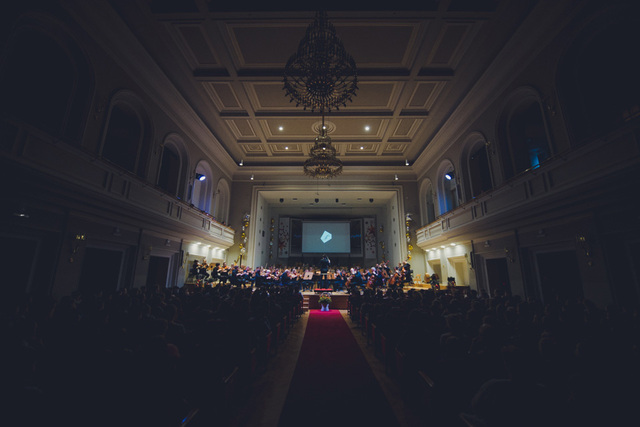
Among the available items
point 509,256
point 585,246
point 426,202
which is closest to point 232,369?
point 585,246

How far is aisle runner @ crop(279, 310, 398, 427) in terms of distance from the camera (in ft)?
8.82

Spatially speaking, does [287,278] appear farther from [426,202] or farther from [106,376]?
[106,376]

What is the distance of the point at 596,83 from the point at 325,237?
1641 centimetres

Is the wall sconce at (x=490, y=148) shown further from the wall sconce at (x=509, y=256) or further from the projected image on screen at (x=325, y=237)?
the projected image on screen at (x=325, y=237)

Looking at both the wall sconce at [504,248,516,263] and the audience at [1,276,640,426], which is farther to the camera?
the wall sconce at [504,248,516,263]

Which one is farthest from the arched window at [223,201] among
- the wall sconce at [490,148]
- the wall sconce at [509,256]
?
the wall sconce at [509,256]

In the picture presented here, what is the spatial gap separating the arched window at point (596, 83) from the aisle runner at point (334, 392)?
6.59 meters

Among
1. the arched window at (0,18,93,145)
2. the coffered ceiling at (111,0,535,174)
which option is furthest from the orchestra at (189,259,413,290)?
the arched window at (0,18,93,145)

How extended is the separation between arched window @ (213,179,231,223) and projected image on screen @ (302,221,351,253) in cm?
692

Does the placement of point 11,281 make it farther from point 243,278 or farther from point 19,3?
point 243,278

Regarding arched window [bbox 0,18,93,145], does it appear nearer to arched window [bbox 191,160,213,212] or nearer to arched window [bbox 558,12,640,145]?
arched window [bbox 191,160,213,212]

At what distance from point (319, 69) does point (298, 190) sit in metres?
11.1

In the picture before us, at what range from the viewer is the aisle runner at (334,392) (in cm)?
269

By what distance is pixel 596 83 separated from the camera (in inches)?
226
